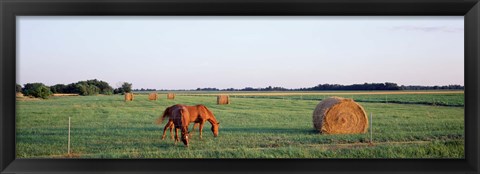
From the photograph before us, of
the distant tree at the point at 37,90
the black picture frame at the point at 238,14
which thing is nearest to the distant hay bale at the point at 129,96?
the distant tree at the point at 37,90

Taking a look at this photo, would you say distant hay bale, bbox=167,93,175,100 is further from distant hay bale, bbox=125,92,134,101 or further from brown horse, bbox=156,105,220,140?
distant hay bale, bbox=125,92,134,101

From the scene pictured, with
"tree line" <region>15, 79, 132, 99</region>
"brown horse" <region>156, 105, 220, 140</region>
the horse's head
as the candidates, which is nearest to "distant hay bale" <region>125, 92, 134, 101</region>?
"tree line" <region>15, 79, 132, 99</region>

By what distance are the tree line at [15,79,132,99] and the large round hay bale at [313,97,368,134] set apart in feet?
7.56

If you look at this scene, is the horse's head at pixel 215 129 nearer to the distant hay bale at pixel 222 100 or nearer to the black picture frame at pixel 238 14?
the distant hay bale at pixel 222 100

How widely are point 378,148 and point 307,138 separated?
0.74 metres

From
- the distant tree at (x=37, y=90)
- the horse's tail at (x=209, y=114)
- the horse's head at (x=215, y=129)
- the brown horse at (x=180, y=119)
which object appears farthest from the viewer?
the horse's tail at (x=209, y=114)

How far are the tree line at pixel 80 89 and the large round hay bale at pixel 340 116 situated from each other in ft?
7.56

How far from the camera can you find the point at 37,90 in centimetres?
373

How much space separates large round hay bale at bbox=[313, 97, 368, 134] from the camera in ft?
17.7

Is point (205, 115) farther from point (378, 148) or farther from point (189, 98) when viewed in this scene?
point (378, 148)

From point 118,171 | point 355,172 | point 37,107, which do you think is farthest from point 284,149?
point 37,107

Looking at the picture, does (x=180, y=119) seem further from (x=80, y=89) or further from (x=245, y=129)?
(x=80, y=89)

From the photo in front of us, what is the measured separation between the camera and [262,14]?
3.04 metres

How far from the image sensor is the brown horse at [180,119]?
4.17m
